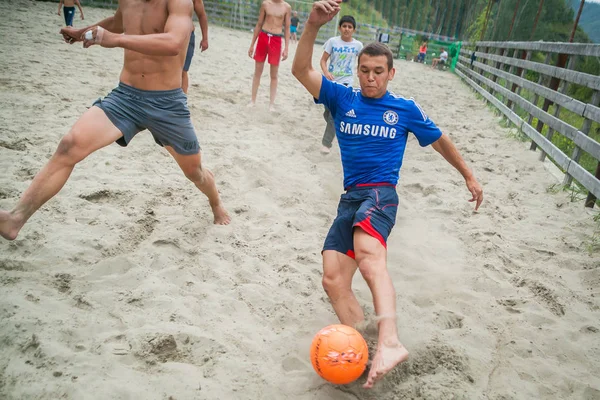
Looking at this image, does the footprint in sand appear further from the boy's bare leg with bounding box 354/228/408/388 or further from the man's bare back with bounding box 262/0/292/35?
the man's bare back with bounding box 262/0/292/35

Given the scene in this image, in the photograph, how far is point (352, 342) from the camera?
7.08ft

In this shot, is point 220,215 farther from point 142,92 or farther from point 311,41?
point 311,41

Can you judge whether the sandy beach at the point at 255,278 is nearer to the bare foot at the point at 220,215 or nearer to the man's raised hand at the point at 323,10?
the bare foot at the point at 220,215

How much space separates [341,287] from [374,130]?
1027 millimetres

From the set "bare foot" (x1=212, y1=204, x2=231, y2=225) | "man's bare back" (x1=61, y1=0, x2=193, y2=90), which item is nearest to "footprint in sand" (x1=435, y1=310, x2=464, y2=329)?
"bare foot" (x1=212, y1=204, x2=231, y2=225)

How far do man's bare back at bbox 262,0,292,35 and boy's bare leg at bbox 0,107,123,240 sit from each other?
16.5 ft

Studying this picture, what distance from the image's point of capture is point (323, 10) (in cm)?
262

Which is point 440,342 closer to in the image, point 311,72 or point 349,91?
point 349,91

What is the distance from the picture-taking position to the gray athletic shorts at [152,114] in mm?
3039

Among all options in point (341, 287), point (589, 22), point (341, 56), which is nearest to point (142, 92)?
point (341, 287)

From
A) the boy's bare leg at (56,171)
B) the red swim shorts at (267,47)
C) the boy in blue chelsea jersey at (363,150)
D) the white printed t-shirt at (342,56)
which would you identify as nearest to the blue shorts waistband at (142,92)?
the boy's bare leg at (56,171)

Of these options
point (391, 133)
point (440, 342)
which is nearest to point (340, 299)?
point (440, 342)

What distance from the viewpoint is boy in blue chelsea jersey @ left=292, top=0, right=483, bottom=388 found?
262cm

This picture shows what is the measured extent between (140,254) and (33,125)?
2799 mm
